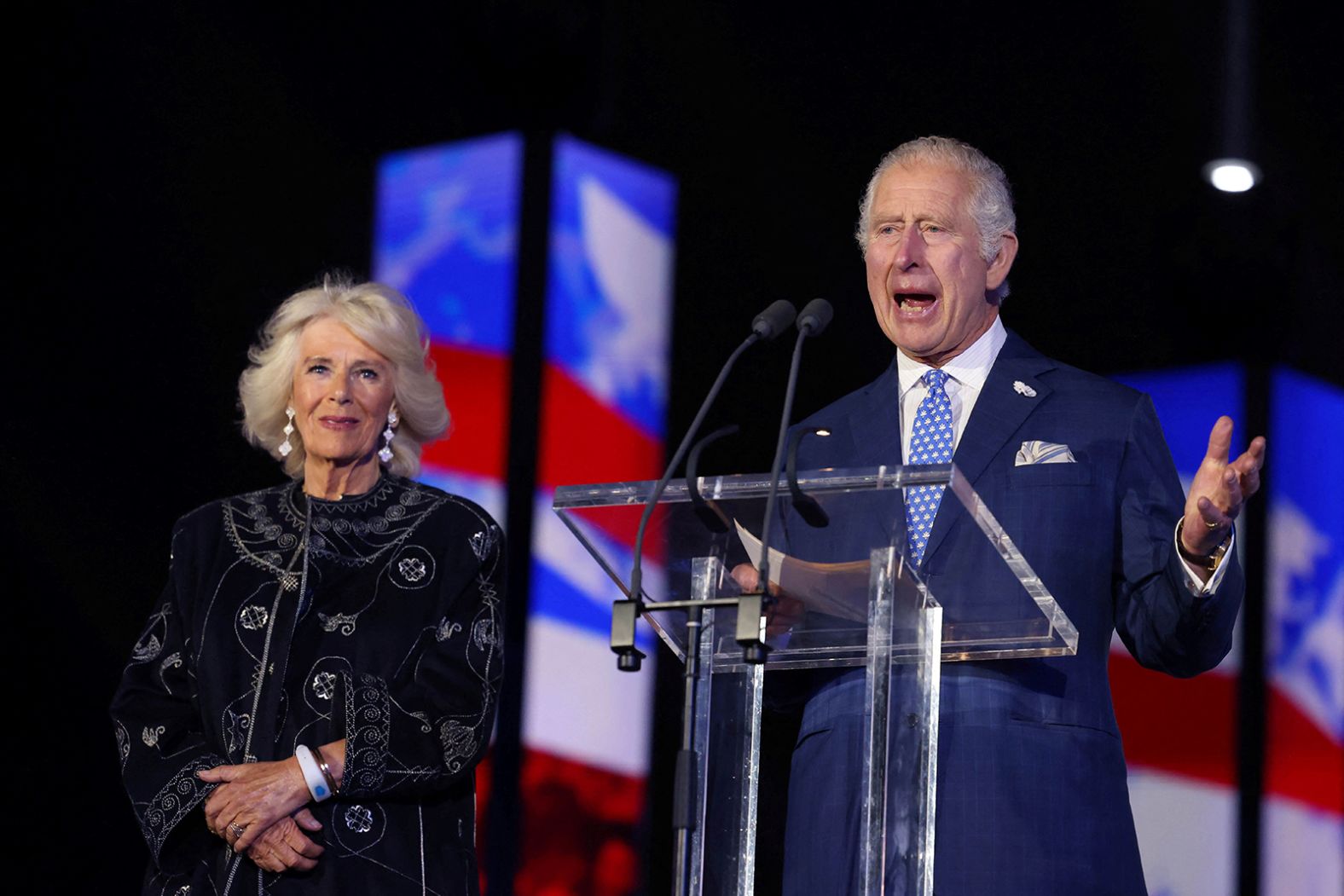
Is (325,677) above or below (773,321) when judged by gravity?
below

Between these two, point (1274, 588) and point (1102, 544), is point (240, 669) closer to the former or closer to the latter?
point (1102, 544)

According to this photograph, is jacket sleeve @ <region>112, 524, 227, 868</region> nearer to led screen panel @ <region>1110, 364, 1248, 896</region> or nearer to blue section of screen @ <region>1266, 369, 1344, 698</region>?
led screen panel @ <region>1110, 364, 1248, 896</region>

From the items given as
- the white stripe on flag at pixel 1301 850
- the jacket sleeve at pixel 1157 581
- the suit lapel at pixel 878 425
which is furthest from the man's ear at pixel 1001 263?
the white stripe on flag at pixel 1301 850

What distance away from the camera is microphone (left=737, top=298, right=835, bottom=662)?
6.84 ft

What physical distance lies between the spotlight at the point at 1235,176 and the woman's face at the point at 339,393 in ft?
6.78

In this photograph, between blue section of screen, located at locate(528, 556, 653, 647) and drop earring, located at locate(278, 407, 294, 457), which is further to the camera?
blue section of screen, located at locate(528, 556, 653, 647)

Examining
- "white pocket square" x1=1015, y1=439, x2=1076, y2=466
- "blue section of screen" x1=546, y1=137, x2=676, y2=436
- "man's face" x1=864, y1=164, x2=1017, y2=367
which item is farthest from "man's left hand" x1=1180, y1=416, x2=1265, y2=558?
"blue section of screen" x1=546, y1=137, x2=676, y2=436

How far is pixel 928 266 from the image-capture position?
293 cm

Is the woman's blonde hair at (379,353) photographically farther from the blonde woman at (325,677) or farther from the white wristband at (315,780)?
the white wristband at (315,780)

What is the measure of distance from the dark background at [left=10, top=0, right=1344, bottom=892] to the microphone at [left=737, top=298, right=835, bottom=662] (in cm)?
228

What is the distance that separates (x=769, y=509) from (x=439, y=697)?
1.16m

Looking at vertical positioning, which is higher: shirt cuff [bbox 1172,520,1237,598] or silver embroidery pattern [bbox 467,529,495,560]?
silver embroidery pattern [bbox 467,529,495,560]

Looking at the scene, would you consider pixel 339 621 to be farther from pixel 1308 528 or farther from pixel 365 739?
pixel 1308 528

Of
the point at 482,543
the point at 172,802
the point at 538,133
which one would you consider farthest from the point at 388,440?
the point at 538,133
